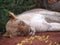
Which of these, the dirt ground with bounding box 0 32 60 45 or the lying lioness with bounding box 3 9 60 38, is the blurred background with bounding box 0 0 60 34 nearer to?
the lying lioness with bounding box 3 9 60 38

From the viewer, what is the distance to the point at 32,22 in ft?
18.2

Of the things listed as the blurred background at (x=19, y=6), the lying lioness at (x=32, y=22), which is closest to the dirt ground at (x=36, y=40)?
the lying lioness at (x=32, y=22)

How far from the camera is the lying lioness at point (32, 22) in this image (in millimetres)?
5090

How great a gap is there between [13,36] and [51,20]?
118cm

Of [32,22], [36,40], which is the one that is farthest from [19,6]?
[36,40]

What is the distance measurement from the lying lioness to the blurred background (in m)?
0.14

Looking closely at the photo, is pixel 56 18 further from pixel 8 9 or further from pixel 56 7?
pixel 8 9

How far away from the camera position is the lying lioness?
16.7 feet

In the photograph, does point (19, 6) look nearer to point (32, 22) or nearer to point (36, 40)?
point (32, 22)

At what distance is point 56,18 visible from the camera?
5941 mm

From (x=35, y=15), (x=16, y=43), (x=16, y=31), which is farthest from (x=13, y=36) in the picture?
(x=35, y=15)

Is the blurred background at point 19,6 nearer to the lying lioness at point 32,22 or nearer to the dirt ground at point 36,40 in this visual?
the lying lioness at point 32,22

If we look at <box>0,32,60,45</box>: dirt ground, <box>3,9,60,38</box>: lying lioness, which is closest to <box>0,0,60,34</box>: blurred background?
<box>3,9,60,38</box>: lying lioness

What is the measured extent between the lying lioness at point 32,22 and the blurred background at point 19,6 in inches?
5.4
